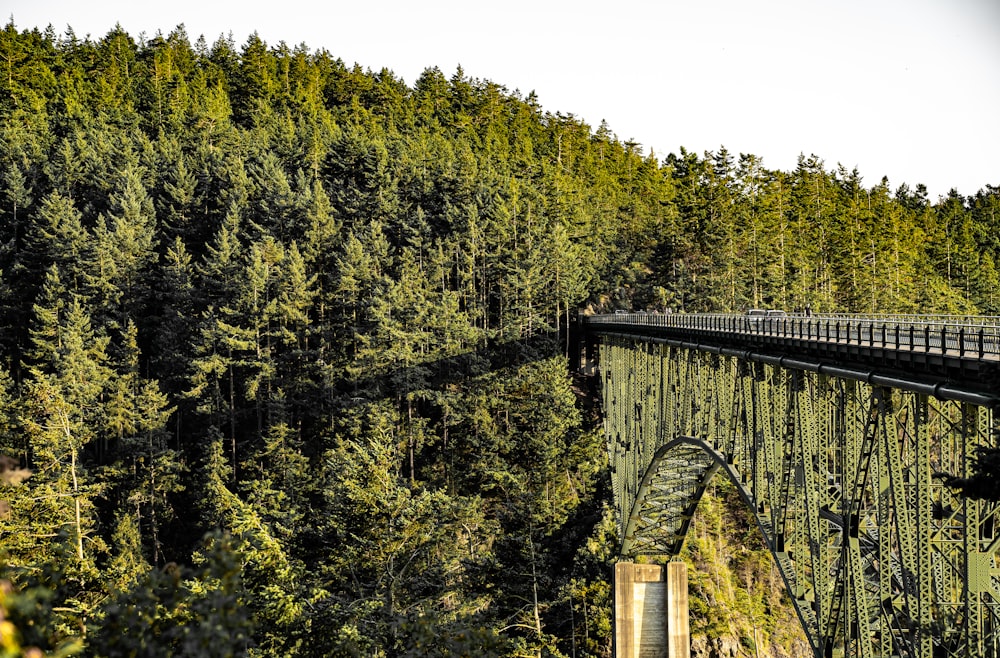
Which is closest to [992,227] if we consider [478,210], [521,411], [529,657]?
[478,210]

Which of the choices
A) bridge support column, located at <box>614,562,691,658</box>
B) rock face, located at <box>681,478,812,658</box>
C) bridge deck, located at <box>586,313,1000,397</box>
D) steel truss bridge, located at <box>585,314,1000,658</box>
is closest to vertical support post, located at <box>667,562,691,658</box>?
bridge support column, located at <box>614,562,691,658</box>

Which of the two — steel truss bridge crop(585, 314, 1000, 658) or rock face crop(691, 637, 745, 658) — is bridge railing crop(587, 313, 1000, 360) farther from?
rock face crop(691, 637, 745, 658)

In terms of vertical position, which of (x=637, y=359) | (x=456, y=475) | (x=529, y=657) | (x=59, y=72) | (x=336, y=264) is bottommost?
(x=529, y=657)

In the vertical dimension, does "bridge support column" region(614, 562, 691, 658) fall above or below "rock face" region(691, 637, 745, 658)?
above

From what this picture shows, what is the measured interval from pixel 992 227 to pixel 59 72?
408 feet

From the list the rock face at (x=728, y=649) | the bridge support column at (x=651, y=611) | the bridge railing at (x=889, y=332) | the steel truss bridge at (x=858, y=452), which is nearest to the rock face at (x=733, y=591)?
the rock face at (x=728, y=649)

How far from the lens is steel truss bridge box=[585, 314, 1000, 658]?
39.7 feet

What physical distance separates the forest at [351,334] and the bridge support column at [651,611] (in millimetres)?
3743

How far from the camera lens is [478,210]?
69188 mm

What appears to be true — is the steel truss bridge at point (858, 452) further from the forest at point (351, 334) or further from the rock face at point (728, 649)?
the rock face at point (728, 649)

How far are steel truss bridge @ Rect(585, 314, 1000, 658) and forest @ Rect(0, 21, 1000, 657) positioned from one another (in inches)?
310

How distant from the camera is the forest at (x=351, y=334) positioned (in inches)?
1136

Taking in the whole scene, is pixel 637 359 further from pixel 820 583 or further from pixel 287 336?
pixel 287 336

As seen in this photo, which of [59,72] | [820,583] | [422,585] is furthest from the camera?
[59,72]
